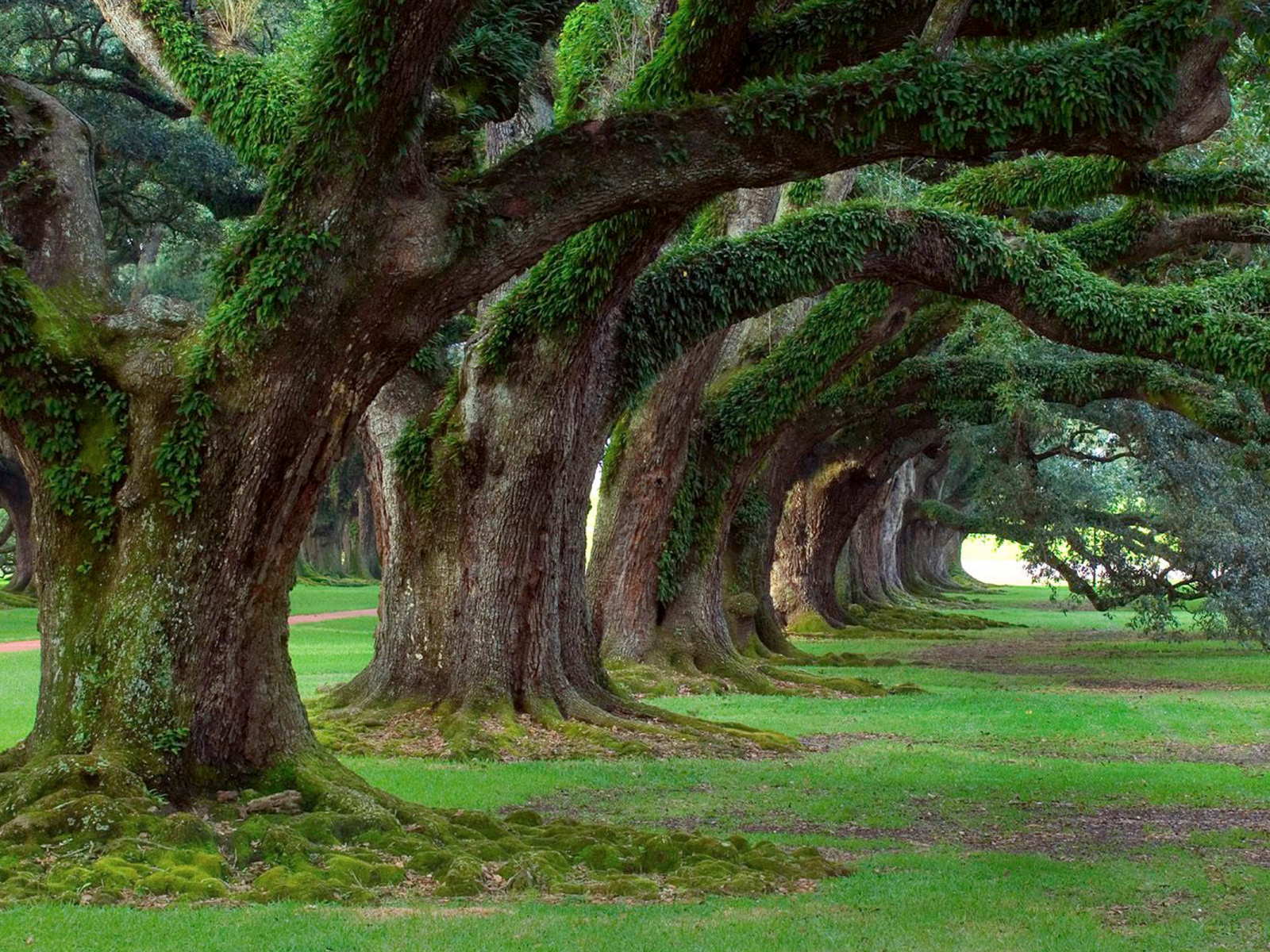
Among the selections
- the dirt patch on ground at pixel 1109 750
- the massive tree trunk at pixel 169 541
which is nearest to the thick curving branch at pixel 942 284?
the dirt patch on ground at pixel 1109 750

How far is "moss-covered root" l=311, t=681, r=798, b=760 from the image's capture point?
1209 centimetres

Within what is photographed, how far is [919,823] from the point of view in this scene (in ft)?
31.3

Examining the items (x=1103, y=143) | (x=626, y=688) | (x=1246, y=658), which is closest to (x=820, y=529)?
(x=1246, y=658)

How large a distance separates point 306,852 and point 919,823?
13.6 ft

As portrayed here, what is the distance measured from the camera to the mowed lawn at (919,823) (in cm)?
614

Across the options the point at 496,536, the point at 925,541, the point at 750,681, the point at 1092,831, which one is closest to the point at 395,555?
the point at 496,536

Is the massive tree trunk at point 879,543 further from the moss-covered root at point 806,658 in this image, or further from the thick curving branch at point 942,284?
the thick curving branch at point 942,284

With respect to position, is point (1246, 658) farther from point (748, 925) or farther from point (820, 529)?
Result: point (748, 925)

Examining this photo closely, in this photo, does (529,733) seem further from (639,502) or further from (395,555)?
(639,502)

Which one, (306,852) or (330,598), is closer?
(306,852)

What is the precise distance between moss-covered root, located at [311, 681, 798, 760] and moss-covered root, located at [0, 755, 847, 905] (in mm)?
3722

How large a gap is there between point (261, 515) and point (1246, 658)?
72.5ft

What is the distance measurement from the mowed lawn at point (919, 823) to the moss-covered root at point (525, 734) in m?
0.38

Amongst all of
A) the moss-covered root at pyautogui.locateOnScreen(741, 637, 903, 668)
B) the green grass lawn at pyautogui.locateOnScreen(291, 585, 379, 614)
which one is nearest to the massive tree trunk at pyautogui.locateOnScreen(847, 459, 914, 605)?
the moss-covered root at pyautogui.locateOnScreen(741, 637, 903, 668)
